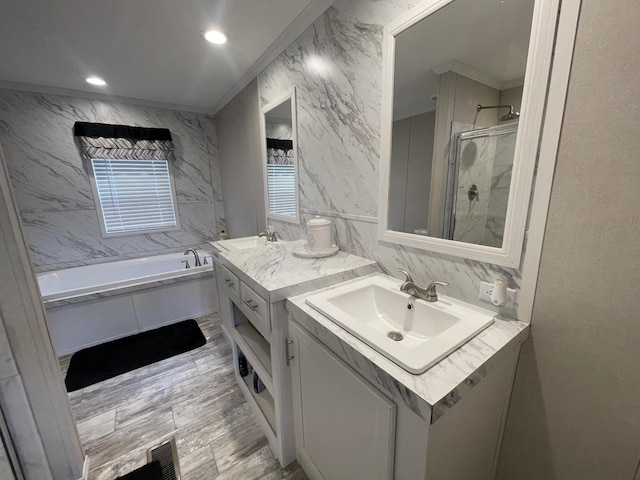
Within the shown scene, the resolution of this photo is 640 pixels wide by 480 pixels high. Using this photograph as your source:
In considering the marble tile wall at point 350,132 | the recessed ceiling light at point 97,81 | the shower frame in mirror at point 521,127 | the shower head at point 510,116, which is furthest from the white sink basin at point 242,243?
the recessed ceiling light at point 97,81

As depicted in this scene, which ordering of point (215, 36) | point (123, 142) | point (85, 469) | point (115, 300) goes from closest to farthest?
1. point (85, 469)
2. point (215, 36)
3. point (115, 300)
4. point (123, 142)

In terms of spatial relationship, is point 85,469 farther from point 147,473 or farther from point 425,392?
point 425,392

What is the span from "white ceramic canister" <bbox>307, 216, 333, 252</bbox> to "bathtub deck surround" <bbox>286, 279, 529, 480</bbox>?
1.84 feet

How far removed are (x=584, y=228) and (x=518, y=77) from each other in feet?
1.73

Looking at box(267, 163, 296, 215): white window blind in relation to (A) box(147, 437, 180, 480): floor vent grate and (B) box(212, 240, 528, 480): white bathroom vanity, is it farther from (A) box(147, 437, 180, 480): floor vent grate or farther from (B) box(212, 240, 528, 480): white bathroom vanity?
(A) box(147, 437, 180, 480): floor vent grate

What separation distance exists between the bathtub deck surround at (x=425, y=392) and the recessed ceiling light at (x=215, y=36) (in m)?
1.94

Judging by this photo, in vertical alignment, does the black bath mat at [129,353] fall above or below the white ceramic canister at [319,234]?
below

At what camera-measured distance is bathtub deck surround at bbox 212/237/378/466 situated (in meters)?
1.13

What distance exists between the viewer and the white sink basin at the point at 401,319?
0.73 meters

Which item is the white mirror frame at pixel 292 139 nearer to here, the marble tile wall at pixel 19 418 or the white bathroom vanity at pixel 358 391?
the white bathroom vanity at pixel 358 391

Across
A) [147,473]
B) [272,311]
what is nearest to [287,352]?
[272,311]

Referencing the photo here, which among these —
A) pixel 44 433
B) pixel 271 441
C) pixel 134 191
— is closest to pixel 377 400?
pixel 271 441

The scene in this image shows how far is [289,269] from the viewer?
1.34m

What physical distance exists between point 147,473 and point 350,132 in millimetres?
2109
